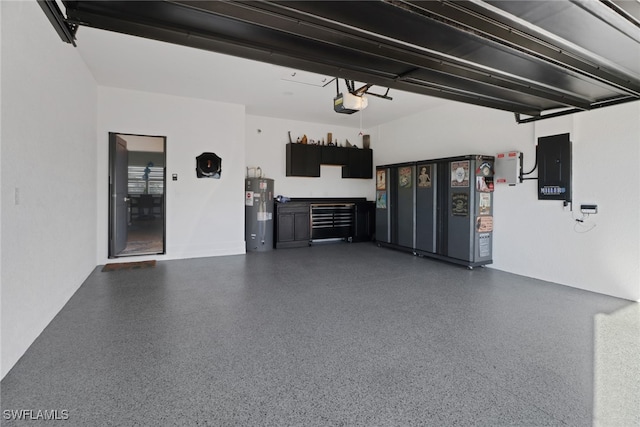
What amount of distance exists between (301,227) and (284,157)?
176cm

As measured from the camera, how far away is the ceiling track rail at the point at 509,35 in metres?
2.09

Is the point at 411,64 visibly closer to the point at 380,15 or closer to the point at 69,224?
the point at 380,15

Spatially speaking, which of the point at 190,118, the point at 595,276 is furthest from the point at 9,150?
the point at 595,276

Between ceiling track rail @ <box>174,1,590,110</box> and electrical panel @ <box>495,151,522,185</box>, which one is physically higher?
ceiling track rail @ <box>174,1,590,110</box>

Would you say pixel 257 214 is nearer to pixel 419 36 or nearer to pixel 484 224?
pixel 484 224

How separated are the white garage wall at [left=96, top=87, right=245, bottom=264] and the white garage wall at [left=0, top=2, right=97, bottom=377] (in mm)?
1416

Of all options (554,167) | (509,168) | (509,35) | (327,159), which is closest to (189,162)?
(327,159)

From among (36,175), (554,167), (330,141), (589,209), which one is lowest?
(589,209)

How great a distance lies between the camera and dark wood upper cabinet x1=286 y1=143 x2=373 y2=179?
7.52 m

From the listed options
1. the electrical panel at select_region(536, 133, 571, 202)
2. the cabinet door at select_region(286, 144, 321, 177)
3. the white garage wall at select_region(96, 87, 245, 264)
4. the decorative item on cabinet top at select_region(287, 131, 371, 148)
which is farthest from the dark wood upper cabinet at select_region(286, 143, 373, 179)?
the electrical panel at select_region(536, 133, 571, 202)

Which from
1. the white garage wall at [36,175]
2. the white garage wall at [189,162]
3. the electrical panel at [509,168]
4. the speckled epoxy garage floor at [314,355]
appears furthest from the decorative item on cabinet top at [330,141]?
the white garage wall at [36,175]

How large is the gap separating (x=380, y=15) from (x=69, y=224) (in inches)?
152

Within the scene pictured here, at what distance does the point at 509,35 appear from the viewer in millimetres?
→ 2443

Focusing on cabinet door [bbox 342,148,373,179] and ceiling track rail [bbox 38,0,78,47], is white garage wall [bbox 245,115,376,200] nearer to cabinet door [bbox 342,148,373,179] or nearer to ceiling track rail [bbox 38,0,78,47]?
cabinet door [bbox 342,148,373,179]
